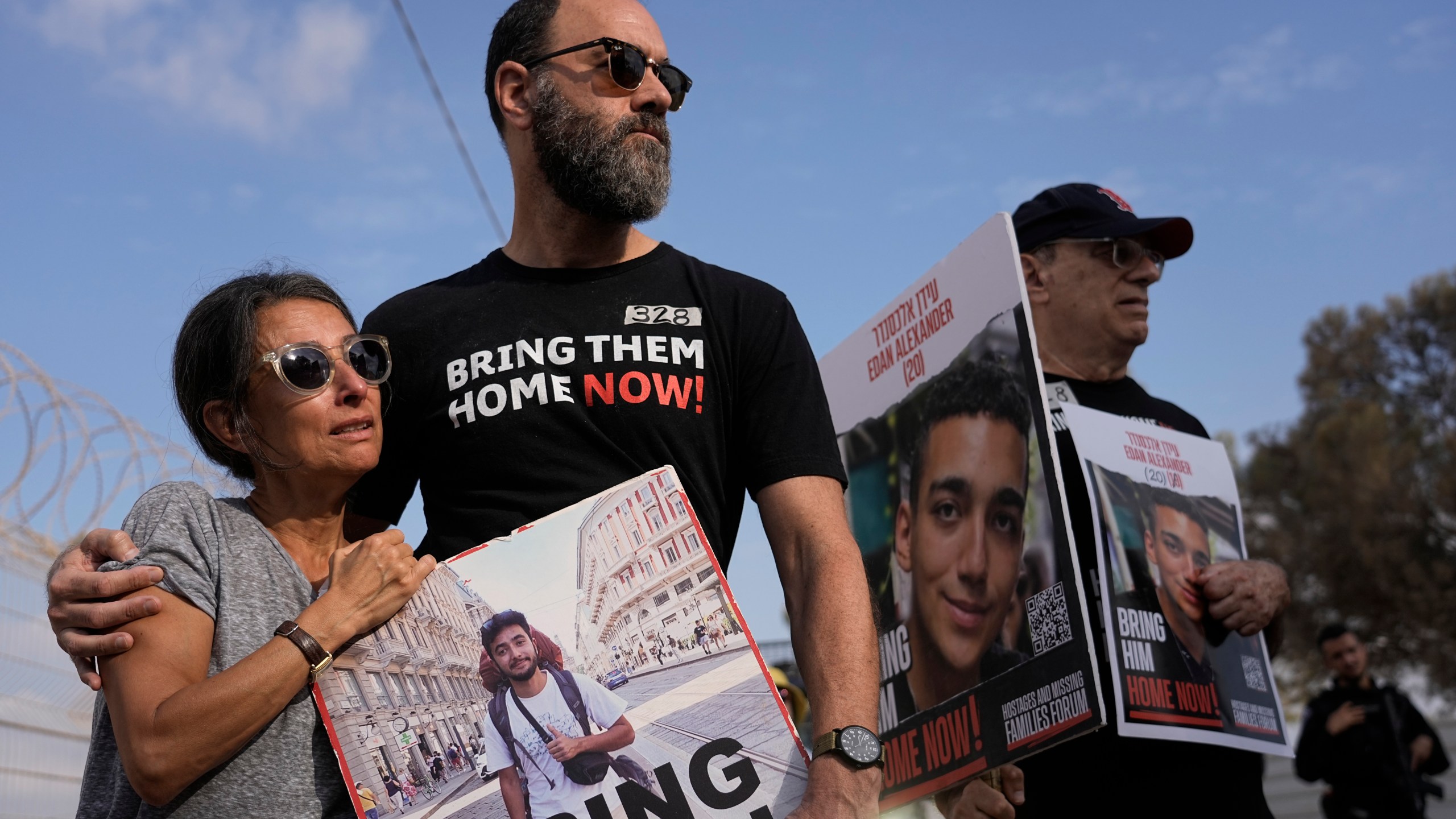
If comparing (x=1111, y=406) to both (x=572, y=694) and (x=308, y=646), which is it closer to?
(x=572, y=694)

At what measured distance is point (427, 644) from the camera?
91.5 inches

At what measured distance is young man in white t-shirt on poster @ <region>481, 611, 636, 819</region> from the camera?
2.15 m

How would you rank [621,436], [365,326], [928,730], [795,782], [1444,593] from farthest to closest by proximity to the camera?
[1444,593], [928,730], [365,326], [621,436], [795,782]

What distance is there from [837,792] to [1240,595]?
2.05 metres

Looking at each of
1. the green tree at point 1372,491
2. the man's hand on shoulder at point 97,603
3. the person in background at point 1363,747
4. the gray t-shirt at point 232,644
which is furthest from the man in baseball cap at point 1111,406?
the green tree at point 1372,491

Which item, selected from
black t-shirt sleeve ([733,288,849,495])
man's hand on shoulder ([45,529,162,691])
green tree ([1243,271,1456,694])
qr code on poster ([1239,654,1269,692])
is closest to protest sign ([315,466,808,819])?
black t-shirt sleeve ([733,288,849,495])

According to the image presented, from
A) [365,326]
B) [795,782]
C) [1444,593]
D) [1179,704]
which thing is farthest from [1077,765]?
[1444,593]

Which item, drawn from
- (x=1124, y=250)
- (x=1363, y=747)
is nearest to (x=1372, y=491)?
(x=1363, y=747)

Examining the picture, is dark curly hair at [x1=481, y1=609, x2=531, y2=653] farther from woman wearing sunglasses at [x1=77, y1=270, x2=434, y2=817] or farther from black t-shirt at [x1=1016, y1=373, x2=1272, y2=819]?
black t-shirt at [x1=1016, y1=373, x2=1272, y2=819]

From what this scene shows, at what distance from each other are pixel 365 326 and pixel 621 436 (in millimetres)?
719

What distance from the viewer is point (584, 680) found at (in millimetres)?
2230

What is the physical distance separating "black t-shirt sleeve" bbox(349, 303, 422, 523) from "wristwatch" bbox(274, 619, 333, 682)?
53 cm

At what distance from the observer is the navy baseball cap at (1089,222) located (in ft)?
13.6

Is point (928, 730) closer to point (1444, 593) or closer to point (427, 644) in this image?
point (427, 644)
